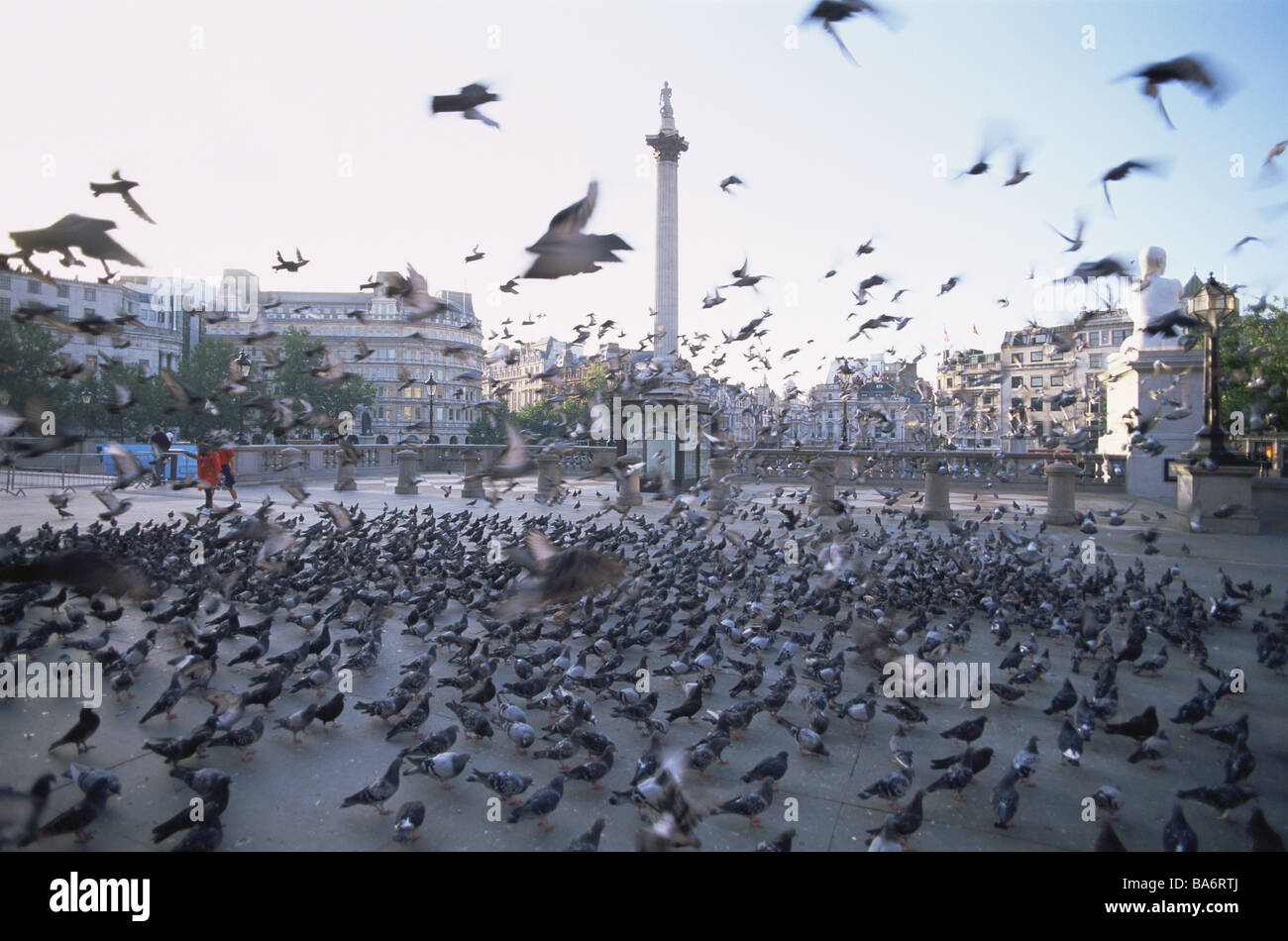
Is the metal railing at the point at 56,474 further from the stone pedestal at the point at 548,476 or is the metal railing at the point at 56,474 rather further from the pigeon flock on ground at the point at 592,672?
the pigeon flock on ground at the point at 592,672

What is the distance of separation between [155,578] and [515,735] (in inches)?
262

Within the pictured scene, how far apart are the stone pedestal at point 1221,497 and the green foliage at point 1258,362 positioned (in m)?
15.8

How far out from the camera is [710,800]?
4172 millimetres

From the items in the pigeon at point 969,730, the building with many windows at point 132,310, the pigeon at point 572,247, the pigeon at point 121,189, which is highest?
the building with many windows at point 132,310

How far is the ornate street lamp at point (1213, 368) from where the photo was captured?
16.2 m

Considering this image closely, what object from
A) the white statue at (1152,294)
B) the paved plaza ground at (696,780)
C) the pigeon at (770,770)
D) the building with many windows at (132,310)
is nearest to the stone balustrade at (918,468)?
the white statue at (1152,294)

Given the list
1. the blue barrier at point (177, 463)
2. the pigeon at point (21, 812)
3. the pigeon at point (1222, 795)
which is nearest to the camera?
the pigeon at point (21, 812)

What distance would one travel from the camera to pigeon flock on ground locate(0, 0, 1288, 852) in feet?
13.8

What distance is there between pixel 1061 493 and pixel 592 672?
14.5 meters

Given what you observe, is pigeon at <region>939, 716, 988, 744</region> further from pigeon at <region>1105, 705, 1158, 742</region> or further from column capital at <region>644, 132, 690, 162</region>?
Result: column capital at <region>644, 132, 690, 162</region>

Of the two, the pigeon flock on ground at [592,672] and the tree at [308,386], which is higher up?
the tree at [308,386]

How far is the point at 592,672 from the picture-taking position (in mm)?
6656

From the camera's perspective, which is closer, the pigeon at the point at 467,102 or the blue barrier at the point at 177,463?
the pigeon at the point at 467,102

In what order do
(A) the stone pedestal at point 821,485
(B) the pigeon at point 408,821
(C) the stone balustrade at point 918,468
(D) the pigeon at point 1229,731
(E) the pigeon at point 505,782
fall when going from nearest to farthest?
1. (B) the pigeon at point 408,821
2. (E) the pigeon at point 505,782
3. (D) the pigeon at point 1229,731
4. (A) the stone pedestal at point 821,485
5. (C) the stone balustrade at point 918,468
